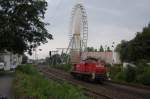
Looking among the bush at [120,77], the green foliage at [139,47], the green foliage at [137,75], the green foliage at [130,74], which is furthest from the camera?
the green foliage at [139,47]

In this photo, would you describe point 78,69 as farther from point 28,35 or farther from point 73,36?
point 73,36

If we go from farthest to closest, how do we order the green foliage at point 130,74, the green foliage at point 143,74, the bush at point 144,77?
the green foliage at point 130,74, the green foliage at point 143,74, the bush at point 144,77

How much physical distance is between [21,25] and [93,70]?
22.5 metres

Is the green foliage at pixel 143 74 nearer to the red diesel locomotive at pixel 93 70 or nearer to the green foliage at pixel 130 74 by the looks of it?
the green foliage at pixel 130 74

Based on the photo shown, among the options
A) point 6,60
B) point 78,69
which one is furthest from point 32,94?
point 6,60

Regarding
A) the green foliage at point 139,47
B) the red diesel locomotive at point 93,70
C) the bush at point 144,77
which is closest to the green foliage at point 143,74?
the bush at point 144,77

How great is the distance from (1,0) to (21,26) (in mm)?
5058

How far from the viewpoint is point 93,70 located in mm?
41156

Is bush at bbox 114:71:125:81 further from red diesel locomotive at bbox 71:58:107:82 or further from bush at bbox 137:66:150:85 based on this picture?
red diesel locomotive at bbox 71:58:107:82

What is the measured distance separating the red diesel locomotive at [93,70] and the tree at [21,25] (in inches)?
657

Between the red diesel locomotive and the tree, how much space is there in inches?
657

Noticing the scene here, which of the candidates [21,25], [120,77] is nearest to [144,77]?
[120,77]

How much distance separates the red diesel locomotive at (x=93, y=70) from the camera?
4091 cm

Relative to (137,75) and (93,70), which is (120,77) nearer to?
(137,75)
